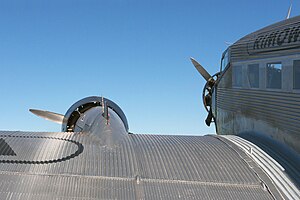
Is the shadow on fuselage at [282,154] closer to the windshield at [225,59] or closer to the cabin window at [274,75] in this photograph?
the cabin window at [274,75]

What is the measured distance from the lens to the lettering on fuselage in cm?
914

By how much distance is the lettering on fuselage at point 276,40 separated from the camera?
9141 mm

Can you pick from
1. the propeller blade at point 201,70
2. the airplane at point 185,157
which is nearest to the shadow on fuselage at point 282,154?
the airplane at point 185,157

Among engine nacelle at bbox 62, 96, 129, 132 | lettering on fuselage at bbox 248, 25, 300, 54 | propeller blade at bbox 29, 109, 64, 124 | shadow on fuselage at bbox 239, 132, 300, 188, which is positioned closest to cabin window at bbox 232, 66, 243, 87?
lettering on fuselage at bbox 248, 25, 300, 54

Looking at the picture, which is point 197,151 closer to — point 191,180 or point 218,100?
point 191,180

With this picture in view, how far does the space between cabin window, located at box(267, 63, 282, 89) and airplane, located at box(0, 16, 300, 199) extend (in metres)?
0.02

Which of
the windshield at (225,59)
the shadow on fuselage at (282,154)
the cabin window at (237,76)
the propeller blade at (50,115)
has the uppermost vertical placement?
the windshield at (225,59)

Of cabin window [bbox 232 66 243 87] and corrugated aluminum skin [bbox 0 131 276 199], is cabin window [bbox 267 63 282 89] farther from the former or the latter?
cabin window [bbox 232 66 243 87]

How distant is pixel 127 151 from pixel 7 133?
2.74 metres

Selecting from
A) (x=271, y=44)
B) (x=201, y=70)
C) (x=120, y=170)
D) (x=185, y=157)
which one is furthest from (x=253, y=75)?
(x=201, y=70)

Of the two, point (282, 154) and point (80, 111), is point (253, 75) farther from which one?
point (80, 111)

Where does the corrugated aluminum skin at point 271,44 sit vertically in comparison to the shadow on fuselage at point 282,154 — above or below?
above

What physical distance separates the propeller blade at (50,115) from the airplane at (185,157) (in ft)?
11.4

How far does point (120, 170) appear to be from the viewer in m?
7.17
